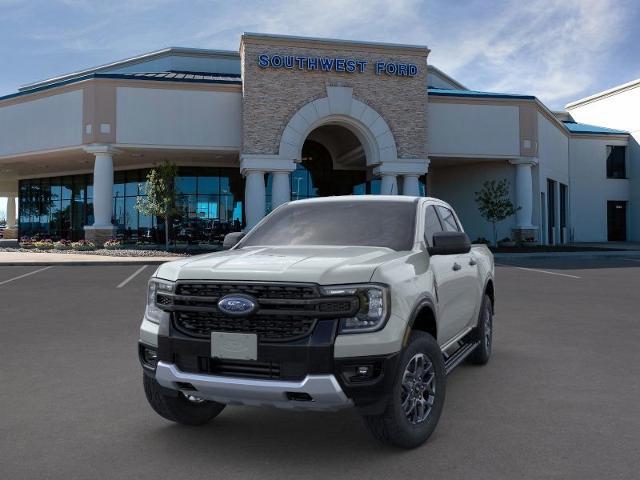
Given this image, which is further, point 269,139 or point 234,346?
point 269,139

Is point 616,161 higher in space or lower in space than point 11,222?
higher

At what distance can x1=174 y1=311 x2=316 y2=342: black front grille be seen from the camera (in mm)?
3568

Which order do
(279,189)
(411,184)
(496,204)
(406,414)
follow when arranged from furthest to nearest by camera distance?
1. (496,204)
2. (411,184)
3. (279,189)
4. (406,414)

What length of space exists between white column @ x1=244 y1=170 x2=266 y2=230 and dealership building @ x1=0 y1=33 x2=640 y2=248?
0.22ft

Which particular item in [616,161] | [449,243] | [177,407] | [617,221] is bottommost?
[177,407]

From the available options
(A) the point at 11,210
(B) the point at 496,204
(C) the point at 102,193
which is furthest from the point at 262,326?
(A) the point at 11,210

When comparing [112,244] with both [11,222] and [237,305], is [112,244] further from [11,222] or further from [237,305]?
[11,222]

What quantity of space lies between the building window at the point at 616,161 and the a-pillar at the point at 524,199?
13.7 meters

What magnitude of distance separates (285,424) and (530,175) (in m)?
31.0

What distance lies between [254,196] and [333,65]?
24.3 feet

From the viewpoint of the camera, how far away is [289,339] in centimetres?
355

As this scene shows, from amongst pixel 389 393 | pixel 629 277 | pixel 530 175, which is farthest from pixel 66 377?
pixel 530 175

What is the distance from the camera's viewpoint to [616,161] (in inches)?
1681

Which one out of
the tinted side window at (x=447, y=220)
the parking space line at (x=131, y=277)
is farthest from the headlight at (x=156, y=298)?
the parking space line at (x=131, y=277)
